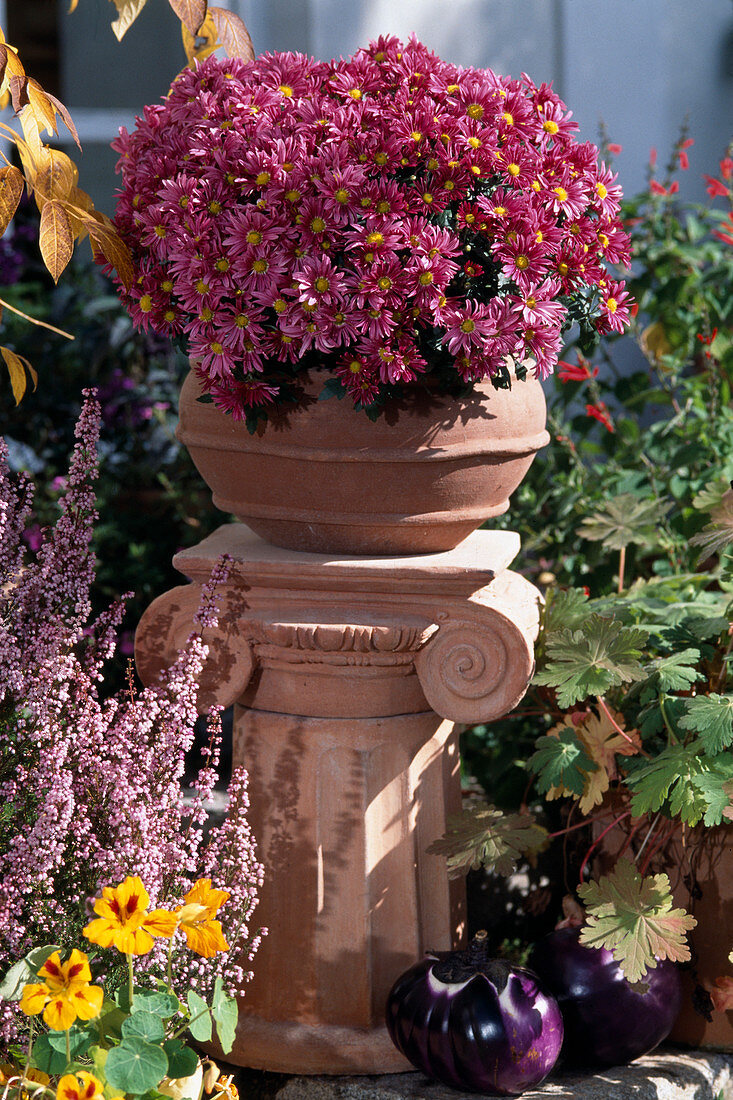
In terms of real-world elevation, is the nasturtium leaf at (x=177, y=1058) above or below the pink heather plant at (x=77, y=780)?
below

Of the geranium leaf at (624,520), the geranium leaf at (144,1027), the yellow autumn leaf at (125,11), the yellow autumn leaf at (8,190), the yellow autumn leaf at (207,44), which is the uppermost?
the yellow autumn leaf at (207,44)

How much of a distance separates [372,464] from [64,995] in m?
0.84

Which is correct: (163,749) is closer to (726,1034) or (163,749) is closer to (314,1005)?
(314,1005)

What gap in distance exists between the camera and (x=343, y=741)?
6.31ft

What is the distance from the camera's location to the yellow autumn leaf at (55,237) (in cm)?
160

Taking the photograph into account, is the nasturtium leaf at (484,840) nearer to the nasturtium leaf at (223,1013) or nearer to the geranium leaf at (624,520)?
the nasturtium leaf at (223,1013)

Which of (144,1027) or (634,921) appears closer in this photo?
(144,1027)

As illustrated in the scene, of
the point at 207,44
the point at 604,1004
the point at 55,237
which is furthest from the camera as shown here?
the point at 207,44

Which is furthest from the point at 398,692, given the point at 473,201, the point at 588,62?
the point at 588,62

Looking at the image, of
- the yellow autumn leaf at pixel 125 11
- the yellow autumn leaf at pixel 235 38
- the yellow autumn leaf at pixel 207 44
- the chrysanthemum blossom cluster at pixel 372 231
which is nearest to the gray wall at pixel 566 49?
the yellow autumn leaf at pixel 207 44

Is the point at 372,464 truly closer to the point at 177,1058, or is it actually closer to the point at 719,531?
the point at 719,531

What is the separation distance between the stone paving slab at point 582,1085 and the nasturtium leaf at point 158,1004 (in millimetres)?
506

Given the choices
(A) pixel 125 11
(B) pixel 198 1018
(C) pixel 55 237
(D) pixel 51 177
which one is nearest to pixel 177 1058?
(B) pixel 198 1018

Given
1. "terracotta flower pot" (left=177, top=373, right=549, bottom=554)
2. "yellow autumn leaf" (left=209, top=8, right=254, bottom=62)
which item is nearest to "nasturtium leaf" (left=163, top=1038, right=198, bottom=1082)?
"terracotta flower pot" (left=177, top=373, right=549, bottom=554)
